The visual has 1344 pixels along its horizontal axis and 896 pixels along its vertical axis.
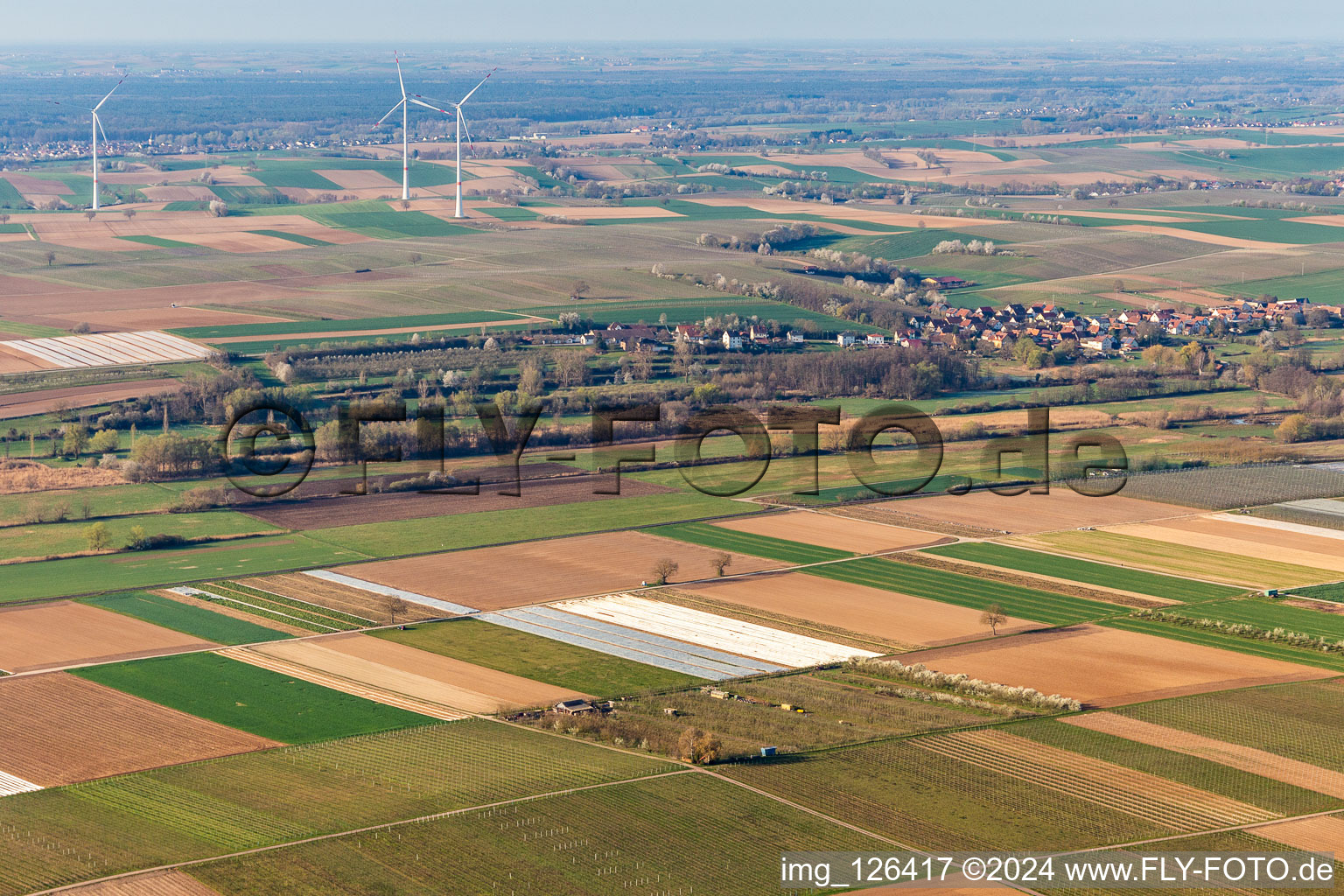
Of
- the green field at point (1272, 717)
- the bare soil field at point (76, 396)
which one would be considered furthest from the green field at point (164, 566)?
the green field at point (1272, 717)

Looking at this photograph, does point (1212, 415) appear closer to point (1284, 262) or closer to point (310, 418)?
point (310, 418)

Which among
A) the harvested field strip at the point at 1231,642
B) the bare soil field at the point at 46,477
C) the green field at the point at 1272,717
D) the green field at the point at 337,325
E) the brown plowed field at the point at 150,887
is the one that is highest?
the green field at the point at 337,325

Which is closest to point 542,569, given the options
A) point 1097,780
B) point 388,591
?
point 388,591

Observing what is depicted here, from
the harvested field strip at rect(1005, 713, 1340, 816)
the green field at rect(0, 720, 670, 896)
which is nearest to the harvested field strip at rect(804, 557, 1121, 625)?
the harvested field strip at rect(1005, 713, 1340, 816)

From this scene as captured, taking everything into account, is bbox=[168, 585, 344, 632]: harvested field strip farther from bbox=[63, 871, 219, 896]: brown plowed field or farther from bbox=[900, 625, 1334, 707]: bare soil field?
bbox=[900, 625, 1334, 707]: bare soil field

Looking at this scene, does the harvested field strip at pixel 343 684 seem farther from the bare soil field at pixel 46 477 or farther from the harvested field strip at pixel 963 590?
the bare soil field at pixel 46 477

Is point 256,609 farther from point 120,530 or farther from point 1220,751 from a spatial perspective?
point 1220,751
